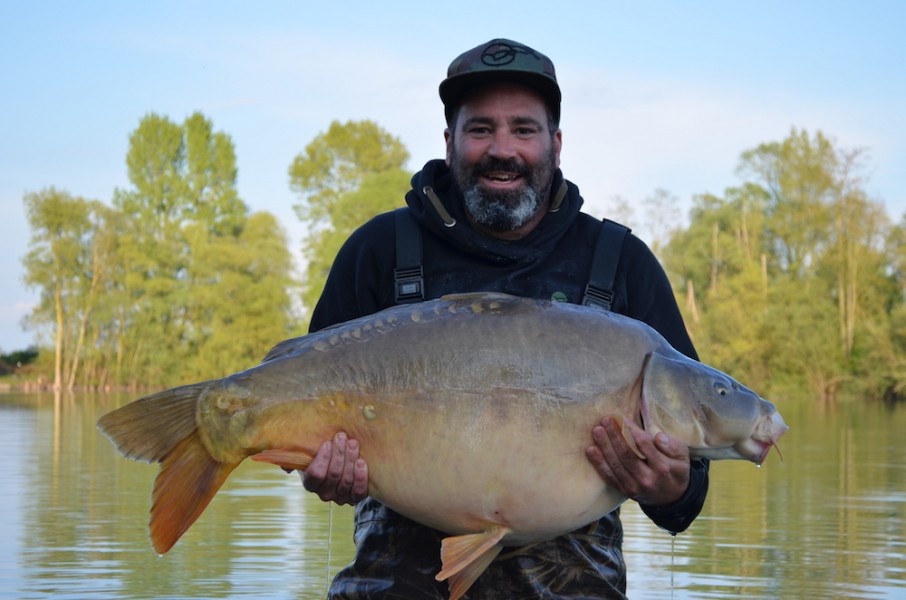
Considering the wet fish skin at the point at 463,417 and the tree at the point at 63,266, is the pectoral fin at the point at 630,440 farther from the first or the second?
the tree at the point at 63,266

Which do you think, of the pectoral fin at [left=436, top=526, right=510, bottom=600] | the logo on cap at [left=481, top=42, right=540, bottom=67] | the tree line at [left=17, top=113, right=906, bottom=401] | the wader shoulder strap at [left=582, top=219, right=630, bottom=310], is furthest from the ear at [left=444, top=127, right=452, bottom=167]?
the tree line at [left=17, top=113, right=906, bottom=401]

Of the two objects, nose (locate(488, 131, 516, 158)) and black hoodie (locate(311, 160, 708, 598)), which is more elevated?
nose (locate(488, 131, 516, 158))

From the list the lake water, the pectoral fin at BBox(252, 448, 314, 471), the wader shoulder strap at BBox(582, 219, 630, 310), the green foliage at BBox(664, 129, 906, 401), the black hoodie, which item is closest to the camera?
the pectoral fin at BBox(252, 448, 314, 471)

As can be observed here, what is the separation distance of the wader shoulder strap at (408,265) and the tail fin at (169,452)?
0.84m

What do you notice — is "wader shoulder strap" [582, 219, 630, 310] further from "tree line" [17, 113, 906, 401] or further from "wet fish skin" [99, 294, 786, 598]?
"tree line" [17, 113, 906, 401]

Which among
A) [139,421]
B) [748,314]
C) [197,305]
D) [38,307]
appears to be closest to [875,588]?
[139,421]

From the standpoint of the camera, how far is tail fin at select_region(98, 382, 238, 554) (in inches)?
147

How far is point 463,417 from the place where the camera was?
3762mm

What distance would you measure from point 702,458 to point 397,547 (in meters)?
1.07

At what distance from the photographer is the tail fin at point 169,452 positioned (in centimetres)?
374

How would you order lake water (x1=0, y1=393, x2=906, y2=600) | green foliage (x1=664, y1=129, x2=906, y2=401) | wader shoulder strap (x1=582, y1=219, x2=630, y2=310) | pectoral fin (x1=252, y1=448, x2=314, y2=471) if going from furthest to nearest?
1. green foliage (x1=664, y1=129, x2=906, y2=401)
2. lake water (x1=0, y1=393, x2=906, y2=600)
3. wader shoulder strap (x1=582, y1=219, x2=630, y2=310)
4. pectoral fin (x1=252, y1=448, x2=314, y2=471)

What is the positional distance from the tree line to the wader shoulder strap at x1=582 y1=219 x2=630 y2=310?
48.3 m

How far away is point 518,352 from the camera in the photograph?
12.7ft

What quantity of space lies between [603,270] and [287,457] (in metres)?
1.30
